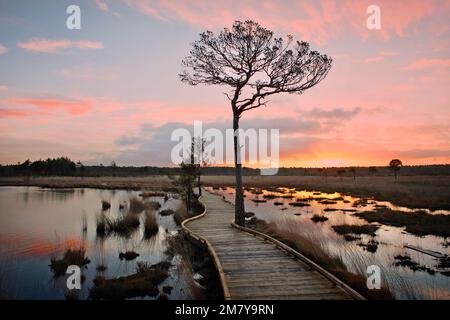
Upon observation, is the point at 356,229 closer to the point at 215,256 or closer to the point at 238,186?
the point at 238,186

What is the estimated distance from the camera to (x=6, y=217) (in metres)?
23.7

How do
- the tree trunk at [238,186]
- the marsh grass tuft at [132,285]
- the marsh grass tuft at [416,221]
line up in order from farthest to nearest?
the marsh grass tuft at [416,221] → the tree trunk at [238,186] → the marsh grass tuft at [132,285]

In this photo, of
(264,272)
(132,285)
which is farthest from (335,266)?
(132,285)

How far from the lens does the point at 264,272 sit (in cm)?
856

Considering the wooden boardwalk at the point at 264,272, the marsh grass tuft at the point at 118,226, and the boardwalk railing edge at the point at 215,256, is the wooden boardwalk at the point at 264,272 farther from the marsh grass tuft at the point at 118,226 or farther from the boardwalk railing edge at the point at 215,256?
the marsh grass tuft at the point at 118,226

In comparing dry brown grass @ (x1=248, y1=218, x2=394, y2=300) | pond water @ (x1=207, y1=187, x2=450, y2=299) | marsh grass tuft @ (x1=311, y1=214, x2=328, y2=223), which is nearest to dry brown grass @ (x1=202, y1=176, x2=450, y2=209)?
marsh grass tuft @ (x1=311, y1=214, x2=328, y2=223)

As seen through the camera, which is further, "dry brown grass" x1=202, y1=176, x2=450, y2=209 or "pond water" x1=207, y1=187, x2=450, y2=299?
"dry brown grass" x1=202, y1=176, x2=450, y2=209

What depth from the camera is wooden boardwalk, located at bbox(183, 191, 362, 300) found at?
7.12m

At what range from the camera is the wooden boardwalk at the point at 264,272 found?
712 cm

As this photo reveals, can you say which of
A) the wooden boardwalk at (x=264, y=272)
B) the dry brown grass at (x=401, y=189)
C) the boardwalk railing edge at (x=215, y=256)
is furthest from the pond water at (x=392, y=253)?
the dry brown grass at (x=401, y=189)

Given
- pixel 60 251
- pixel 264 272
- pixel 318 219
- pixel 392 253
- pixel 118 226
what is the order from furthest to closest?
1. pixel 318 219
2. pixel 118 226
3. pixel 60 251
4. pixel 392 253
5. pixel 264 272

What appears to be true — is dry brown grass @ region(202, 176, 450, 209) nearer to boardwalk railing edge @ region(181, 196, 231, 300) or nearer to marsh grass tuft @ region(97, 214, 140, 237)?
boardwalk railing edge @ region(181, 196, 231, 300)

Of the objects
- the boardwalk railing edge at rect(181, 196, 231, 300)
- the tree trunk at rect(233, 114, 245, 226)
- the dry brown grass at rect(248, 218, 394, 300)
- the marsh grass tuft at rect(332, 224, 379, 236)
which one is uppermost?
the tree trunk at rect(233, 114, 245, 226)
